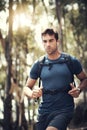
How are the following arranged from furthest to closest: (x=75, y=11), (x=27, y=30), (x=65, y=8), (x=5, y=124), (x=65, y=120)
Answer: (x=75, y=11) < (x=65, y=8) < (x=27, y=30) < (x=5, y=124) < (x=65, y=120)

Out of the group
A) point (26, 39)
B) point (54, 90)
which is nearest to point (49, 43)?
point (54, 90)

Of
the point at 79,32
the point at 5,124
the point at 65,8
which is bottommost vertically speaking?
the point at 5,124

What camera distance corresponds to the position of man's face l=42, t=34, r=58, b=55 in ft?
16.4

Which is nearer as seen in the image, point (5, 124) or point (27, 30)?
point (5, 124)

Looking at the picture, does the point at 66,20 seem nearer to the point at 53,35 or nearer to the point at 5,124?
the point at 5,124

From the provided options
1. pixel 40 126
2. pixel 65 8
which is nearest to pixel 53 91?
pixel 40 126

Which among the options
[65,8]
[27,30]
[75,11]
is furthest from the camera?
[75,11]

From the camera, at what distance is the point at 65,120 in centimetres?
477

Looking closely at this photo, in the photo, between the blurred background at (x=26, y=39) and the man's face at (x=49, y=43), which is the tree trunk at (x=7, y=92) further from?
the man's face at (x=49, y=43)

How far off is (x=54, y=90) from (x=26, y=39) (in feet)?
81.6

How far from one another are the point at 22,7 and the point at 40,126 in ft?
51.6

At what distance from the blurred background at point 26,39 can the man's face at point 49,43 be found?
1018 cm

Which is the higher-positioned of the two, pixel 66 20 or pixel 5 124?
pixel 66 20

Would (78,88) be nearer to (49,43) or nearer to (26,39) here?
(49,43)
